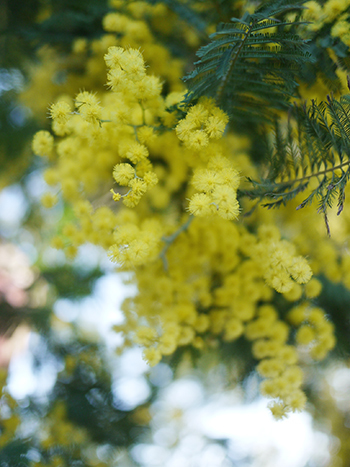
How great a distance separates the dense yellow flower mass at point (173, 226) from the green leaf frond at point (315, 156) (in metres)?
0.06

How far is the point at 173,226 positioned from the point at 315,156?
11.4 inches

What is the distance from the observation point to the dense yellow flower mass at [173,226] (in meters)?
0.41

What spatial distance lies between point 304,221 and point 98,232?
17.4 inches

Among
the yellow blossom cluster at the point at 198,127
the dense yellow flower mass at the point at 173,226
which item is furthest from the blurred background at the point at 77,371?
the yellow blossom cluster at the point at 198,127

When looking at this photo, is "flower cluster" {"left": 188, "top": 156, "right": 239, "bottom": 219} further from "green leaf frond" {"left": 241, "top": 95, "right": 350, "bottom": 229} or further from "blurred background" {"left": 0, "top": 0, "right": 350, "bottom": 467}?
"blurred background" {"left": 0, "top": 0, "right": 350, "bottom": 467}

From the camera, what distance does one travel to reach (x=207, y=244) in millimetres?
618

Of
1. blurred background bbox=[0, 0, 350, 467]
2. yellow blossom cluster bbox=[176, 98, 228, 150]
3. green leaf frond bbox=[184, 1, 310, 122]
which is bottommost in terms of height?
blurred background bbox=[0, 0, 350, 467]

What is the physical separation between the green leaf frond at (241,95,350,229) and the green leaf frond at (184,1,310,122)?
0.15 feet

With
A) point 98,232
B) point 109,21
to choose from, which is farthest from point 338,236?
point 109,21

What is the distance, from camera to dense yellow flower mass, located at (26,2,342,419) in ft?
1.35

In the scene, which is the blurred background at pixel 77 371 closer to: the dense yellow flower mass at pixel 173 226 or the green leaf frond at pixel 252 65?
the dense yellow flower mass at pixel 173 226

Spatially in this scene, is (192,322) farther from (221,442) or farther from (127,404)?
(221,442)

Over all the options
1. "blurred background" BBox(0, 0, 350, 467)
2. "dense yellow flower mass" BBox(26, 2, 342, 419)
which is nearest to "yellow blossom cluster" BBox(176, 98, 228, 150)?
"dense yellow flower mass" BBox(26, 2, 342, 419)

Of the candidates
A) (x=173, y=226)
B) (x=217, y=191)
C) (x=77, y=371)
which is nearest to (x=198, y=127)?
(x=217, y=191)
